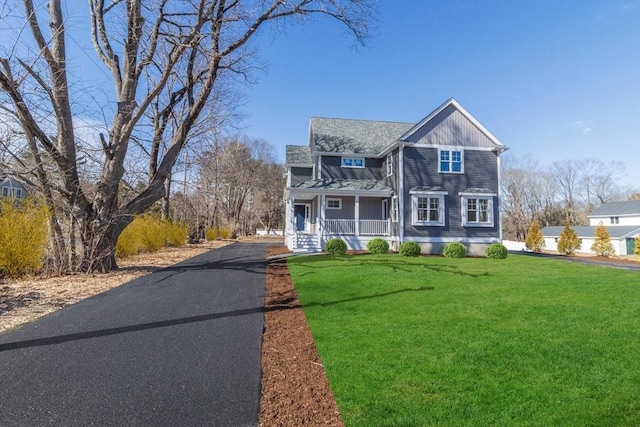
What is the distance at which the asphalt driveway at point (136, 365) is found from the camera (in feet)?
9.43

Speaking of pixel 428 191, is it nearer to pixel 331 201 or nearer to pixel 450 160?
pixel 450 160

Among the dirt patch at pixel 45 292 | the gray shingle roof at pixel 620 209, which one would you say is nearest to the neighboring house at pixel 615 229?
the gray shingle roof at pixel 620 209

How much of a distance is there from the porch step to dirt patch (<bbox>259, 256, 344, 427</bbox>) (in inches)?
452

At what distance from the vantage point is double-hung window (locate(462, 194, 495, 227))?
17.9m

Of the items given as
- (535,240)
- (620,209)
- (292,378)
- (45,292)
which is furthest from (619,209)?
(45,292)

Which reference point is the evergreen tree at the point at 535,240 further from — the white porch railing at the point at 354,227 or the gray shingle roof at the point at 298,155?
Result: the gray shingle roof at the point at 298,155

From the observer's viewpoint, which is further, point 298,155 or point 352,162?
point 298,155

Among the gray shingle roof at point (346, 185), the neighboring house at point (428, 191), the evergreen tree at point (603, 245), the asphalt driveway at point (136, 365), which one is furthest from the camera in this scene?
the evergreen tree at point (603, 245)

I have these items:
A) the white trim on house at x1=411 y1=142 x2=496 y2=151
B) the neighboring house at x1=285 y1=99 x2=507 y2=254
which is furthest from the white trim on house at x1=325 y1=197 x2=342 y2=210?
the white trim on house at x1=411 y1=142 x2=496 y2=151

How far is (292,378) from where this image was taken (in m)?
3.64

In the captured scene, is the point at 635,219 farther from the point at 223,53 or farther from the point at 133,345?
the point at 133,345

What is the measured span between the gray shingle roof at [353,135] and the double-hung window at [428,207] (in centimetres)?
401

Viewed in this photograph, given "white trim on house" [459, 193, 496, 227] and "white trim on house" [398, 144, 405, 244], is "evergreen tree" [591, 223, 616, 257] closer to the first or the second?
"white trim on house" [459, 193, 496, 227]

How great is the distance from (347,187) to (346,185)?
369 mm
